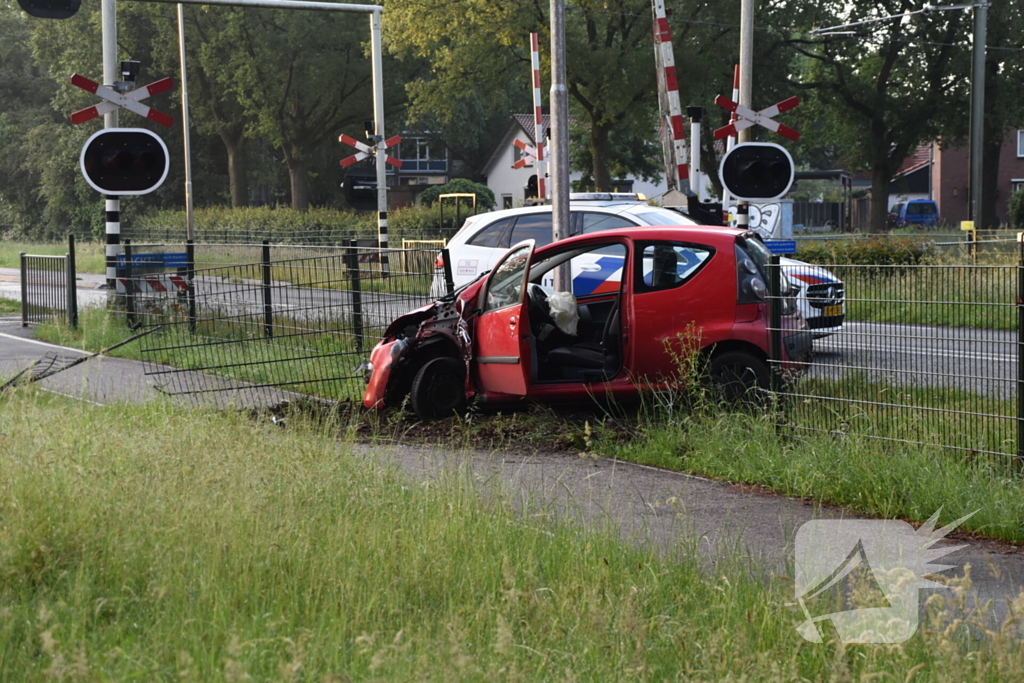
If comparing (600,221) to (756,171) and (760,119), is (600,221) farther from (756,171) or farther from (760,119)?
(760,119)

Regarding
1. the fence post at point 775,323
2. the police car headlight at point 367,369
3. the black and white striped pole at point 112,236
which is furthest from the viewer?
the black and white striped pole at point 112,236

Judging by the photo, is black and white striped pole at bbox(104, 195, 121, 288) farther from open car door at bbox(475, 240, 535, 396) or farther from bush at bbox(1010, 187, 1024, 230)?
bush at bbox(1010, 187, 1024, 230)

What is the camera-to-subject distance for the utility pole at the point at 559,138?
11984 mm

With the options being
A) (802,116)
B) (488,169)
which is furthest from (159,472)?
(488,169)

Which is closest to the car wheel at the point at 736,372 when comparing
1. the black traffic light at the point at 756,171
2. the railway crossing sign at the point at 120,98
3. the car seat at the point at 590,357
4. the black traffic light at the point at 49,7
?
the car seat at the point at 590,357

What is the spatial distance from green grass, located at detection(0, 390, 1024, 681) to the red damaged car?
304 centimetres

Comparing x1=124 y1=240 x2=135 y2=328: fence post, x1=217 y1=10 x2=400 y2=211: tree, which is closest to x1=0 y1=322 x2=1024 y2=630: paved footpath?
x1=124 y1=240 x2=135 y2=328: fence post

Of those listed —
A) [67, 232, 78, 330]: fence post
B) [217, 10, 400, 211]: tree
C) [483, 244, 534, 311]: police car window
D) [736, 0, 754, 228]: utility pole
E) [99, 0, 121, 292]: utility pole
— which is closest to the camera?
[483, 244, 534, 311]: police car window

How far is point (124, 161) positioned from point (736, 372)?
8.11 metres

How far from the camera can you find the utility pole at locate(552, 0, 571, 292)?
472 inches

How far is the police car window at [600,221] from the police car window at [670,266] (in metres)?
4.49

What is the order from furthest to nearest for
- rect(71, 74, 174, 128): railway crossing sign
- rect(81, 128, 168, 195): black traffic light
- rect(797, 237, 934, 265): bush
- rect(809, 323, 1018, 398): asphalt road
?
rect(797, 237, 934, 265): bush
rect(71, 74, 174, 128): railway crossing sign
rect(81, 128, 168, 195): black traffic light
rect(809, 323, 1018, 398): asphalt road

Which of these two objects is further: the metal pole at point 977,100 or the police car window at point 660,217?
the metal pole at point 977,100

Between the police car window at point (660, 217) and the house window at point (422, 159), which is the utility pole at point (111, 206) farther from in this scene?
the house window at point (422, 159)
